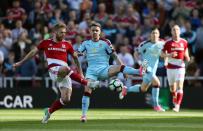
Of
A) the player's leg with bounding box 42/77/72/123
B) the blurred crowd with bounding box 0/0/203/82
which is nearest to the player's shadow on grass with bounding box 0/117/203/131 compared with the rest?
the player's leg with bounding box 42/77/72/123

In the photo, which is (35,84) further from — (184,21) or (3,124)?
(3,124)

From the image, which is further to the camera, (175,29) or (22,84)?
(22,84)

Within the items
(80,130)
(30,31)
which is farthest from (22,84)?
(80,130)

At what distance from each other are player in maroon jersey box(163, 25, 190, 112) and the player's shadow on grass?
446 cm

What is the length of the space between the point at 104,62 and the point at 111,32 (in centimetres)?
848

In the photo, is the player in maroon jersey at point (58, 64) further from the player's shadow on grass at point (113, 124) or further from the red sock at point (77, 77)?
the player's shadow on grass at point (113, 124)

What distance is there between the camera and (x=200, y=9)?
88.5 feet

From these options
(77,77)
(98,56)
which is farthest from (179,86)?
(77,77)

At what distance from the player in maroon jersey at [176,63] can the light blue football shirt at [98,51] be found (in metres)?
5.10

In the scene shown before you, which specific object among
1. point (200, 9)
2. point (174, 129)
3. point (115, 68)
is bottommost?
Result: point (174, 129)

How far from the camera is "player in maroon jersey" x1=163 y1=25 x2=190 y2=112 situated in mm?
22891

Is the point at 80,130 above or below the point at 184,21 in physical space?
below

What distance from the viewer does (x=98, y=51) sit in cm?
1814

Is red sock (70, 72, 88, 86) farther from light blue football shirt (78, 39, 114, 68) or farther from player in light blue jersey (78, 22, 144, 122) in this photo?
light blue football shirt (78, 39, 114, 68)
